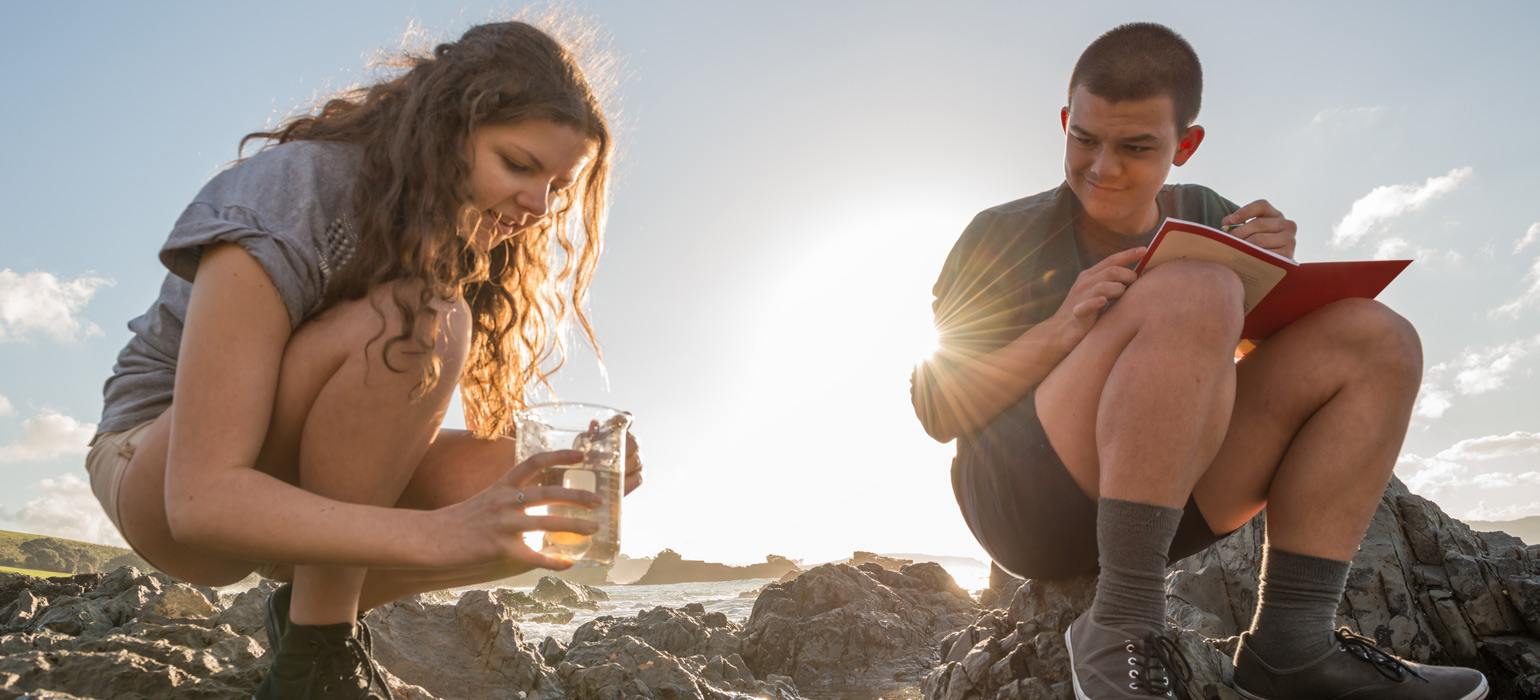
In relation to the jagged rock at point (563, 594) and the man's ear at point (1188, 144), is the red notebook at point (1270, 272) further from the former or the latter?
the jagged rock at point (563, 594)

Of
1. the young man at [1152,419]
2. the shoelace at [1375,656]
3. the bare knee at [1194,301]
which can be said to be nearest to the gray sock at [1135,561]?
the young man at [1152,419]

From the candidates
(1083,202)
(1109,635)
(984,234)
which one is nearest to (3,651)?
(1109,635)

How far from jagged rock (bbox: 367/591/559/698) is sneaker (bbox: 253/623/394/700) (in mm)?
1723

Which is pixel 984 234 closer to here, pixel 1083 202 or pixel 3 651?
pixel 1083 202

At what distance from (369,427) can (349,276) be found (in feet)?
1.13

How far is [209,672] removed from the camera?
8.59 feet

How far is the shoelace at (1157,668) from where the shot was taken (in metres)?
1.65

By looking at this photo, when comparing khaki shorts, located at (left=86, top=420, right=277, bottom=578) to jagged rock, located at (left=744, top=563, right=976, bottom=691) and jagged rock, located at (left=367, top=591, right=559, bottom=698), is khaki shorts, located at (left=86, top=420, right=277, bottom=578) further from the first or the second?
jagged rock, located at (left=744, top=563, right=976, bottom=691)

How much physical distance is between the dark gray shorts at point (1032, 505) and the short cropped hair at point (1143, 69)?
1.11 metres

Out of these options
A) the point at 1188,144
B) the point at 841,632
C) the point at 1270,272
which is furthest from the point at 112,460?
the point at 841,632

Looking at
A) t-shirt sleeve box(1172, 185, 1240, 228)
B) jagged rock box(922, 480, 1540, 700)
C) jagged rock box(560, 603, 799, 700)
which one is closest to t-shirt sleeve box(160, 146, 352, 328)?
jagged rock box(922, 480, 1540, 700)

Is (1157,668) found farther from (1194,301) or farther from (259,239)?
(259,239)

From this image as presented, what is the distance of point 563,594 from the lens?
9.45 m

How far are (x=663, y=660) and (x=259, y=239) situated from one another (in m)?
2.71
